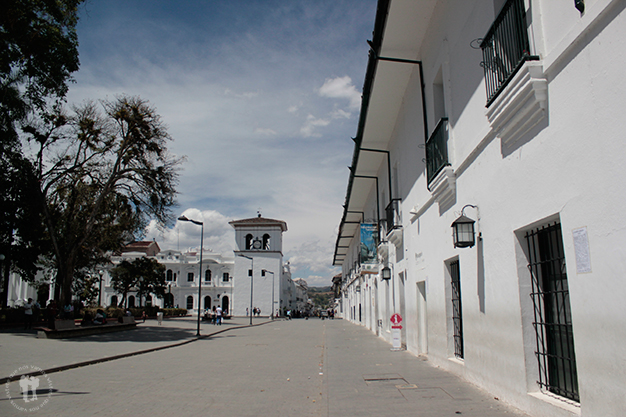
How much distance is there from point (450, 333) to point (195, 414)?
4.98 metres

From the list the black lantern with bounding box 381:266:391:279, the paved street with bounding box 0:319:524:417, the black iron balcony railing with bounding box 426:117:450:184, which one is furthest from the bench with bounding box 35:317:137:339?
the black iron balcony railing with bounding box 426:117:450:184

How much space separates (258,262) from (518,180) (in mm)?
62885

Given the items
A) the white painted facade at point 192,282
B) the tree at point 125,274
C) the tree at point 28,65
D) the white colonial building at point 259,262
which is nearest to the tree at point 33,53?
the tree at point 28,65

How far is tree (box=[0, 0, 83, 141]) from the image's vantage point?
15445mm

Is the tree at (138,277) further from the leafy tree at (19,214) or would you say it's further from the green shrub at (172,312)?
the leafy tree at (19,214)

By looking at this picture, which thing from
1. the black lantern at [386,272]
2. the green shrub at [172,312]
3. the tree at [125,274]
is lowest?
the green shrub at [172,312]

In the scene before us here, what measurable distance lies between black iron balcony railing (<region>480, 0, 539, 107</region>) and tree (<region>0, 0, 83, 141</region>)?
1532 centimetres

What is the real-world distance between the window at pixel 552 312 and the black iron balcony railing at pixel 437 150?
3.17 metres

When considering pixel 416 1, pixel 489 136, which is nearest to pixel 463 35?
pixel 416 1

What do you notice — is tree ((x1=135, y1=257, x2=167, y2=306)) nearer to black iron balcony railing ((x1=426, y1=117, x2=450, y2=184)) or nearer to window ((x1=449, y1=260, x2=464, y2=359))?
black iron balcony railing ((x1=426, y1=117, x2=450, y2=184))

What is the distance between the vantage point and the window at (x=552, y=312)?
15.4 feet

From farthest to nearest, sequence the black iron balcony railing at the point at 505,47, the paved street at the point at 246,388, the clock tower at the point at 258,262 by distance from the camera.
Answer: the clock tower at the point at 258,262 < the paved street at the point at 246,388 < the black iron balcony railing at the point at 505,47

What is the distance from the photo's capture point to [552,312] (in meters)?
5.03

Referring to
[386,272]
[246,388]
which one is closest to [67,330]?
[386,272]
